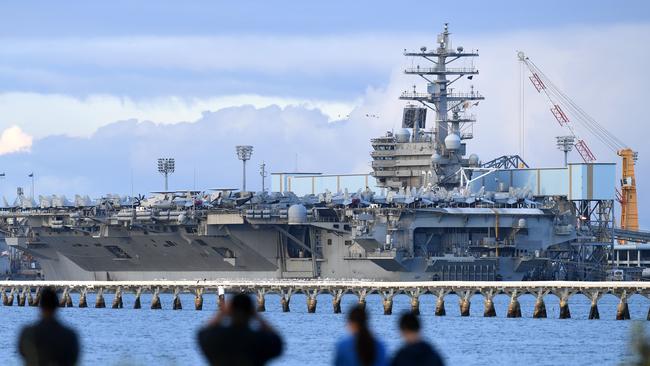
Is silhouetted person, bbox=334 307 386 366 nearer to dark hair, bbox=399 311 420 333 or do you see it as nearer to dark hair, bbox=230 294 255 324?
dark hair, bbox=399 311 420 333

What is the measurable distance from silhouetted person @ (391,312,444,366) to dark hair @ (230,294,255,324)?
1.28m

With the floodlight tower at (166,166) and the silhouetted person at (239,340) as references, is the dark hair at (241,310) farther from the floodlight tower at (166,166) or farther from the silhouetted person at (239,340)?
the floodlight tower at (166,166)

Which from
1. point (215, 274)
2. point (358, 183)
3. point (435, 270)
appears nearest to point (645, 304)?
point (435, 270)

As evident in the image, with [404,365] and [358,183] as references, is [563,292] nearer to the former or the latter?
[404,365]

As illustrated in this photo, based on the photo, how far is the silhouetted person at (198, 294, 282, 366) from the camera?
13180mm

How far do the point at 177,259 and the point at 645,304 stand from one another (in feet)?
89.4

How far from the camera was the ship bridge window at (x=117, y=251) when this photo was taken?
92812mm

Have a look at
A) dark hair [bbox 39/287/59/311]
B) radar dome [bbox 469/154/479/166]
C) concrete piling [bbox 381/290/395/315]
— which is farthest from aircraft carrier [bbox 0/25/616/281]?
dark hair [bbox 39/287/59/311]

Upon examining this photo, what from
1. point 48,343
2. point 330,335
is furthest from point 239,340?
point 330,335

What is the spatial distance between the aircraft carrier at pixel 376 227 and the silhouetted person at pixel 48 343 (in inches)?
2745

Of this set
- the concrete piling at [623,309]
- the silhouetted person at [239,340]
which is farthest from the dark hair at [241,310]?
the concrete piling at [623,309]

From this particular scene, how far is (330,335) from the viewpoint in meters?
47.8

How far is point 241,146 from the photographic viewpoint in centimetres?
9606

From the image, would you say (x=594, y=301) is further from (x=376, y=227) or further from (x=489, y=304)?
(x=376, y=227)
